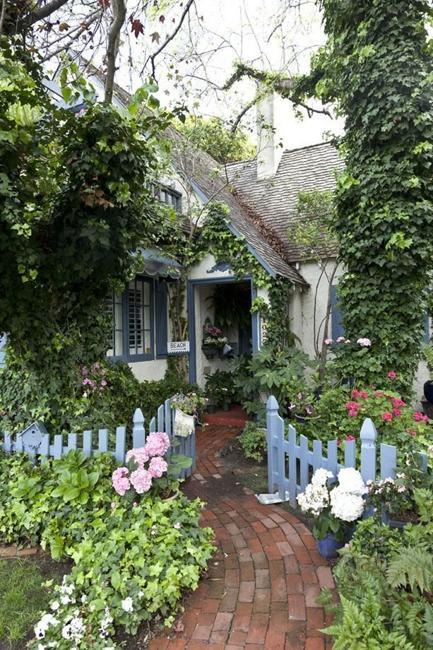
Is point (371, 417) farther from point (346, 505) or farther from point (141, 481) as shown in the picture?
point (141, 481)

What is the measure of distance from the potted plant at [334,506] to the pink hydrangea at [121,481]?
4.36 ft

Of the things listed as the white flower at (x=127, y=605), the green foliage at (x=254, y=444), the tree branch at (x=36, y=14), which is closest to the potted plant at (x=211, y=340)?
the green foliage at (x=254, y=444)

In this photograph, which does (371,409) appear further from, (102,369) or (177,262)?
(177,262)

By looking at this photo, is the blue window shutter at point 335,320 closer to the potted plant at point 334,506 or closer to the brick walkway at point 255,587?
the brick walkway at point 255,587

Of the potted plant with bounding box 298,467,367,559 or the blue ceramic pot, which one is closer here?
the potted plant with bounding box 298,467,367,559

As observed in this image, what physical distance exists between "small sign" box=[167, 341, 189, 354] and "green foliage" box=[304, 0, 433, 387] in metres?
2.92

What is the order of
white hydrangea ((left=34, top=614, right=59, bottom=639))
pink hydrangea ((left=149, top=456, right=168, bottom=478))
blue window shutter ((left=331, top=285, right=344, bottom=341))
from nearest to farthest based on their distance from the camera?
white hydrangea ((left=34, top=614, right=59, bottom=639)) < pink hydrangea ((left=149, top=456, right=168, bottom=478)) < blue window shutter ((left=331, top=285, right=344, bottom=341))

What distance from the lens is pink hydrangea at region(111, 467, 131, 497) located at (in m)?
2.90

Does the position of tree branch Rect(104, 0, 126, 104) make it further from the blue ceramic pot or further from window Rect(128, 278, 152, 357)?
the blue ceramic pot

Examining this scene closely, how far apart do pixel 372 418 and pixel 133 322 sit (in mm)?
4180

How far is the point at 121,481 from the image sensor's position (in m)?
2.91

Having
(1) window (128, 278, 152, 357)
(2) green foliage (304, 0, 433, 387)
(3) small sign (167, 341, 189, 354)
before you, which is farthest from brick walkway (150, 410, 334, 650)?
(3) small sign (167, 341, 189, 354)

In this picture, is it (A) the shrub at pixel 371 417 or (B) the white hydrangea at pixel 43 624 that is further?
(A) the shrub at pixel 371 417

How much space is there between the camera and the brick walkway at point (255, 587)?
87.0 inches
